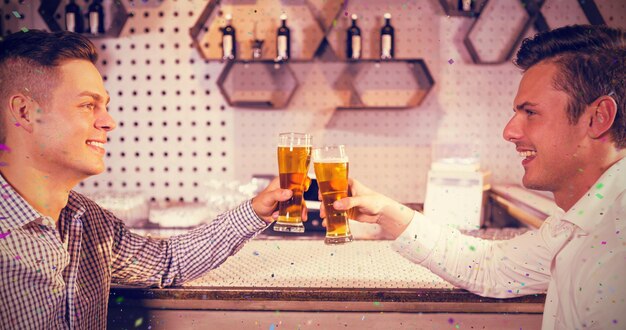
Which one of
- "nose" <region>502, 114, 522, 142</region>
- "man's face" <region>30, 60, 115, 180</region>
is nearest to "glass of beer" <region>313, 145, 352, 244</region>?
"nose" <region>502, 114, 522, 142</region>

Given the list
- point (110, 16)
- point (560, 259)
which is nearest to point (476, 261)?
point (560, 259)

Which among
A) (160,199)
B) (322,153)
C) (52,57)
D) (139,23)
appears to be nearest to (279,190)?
(322,153)

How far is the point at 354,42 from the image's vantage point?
344cm

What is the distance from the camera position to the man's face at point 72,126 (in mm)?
1521

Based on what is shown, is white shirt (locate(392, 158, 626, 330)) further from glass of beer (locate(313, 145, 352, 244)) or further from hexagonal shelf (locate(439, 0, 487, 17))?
hexagonal shelf (locate(439, 0, 487, 17))

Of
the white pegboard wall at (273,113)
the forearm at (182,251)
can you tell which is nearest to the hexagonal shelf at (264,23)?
the white pegboard wall at (273,113)

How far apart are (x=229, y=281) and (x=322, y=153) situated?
0.59 m

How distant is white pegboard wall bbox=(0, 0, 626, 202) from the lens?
359cm

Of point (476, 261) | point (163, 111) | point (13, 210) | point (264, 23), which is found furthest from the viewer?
point (163, 111)

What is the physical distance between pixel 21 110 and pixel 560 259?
1659 millimetres

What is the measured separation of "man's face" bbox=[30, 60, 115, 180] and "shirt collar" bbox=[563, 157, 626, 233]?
145 centimetres

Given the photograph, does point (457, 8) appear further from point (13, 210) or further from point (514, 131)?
point (13, 210)

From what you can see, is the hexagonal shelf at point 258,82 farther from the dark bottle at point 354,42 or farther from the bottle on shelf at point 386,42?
the bottle on shelf at point 386,42

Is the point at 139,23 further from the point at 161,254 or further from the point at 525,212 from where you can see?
the point at 525,212
